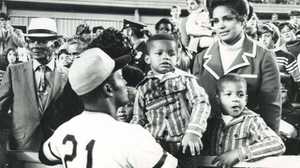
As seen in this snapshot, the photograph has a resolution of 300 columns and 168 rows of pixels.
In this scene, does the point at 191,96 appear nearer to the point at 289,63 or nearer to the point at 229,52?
the point at 229,52

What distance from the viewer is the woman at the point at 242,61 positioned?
3469 mm

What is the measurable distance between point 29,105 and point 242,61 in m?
2.02

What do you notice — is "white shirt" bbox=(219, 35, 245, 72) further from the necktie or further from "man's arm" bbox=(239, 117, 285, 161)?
the necktie

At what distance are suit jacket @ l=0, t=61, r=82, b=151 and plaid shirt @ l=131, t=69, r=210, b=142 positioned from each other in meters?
1.11

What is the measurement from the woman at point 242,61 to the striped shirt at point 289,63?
371cm

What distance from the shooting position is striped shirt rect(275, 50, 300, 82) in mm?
7141

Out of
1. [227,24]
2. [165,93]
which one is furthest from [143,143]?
[227,24]

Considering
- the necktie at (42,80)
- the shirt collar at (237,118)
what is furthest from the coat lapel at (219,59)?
the necktie at (42,80)

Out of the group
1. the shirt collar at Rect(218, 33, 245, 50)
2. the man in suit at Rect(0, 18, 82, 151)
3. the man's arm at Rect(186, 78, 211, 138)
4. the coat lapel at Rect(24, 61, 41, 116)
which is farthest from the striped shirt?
the man's arm at Rect(186, 78, 211, 138)

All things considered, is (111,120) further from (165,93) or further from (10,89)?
(10,89)

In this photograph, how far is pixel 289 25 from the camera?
30.0 ft

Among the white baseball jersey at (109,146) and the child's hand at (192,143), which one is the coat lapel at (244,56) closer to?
the child's hand at (192,143)

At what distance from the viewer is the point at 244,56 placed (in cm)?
352

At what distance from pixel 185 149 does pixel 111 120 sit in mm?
678
